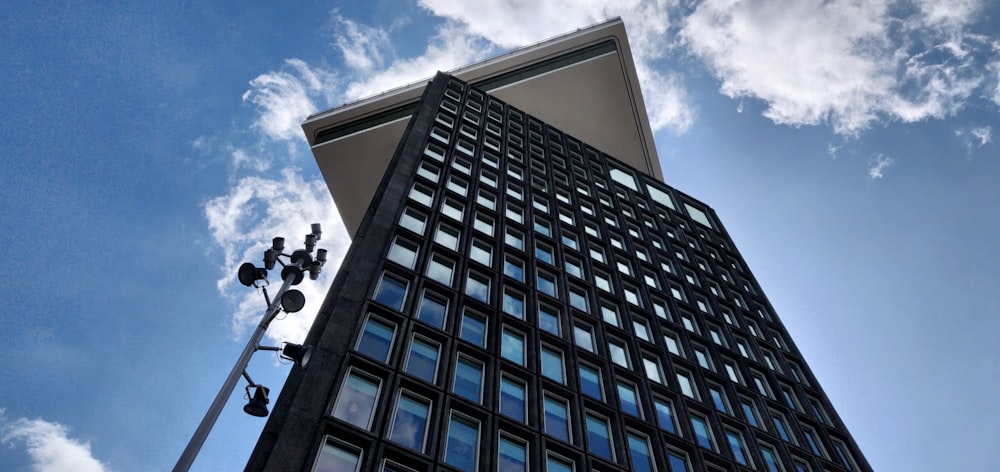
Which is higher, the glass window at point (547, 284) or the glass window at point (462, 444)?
the glass window at point (547, 284)

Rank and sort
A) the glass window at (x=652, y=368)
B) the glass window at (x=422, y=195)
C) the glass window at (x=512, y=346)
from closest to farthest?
the glass window at (x=512, y=346)
the glass window at (x=652, y=368)
the glass window at (x=422, y=195)

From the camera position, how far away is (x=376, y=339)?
19.2 m

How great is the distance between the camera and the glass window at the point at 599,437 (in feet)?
65.9

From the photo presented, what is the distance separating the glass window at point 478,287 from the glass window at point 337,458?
31.1 ft

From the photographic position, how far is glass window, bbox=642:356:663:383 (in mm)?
26203

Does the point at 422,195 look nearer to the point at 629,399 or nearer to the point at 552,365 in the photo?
the point at 552,365

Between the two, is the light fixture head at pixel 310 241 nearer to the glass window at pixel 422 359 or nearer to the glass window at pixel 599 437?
the glass window at pixel 422 359

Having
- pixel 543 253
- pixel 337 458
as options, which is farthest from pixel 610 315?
pixel 337 458

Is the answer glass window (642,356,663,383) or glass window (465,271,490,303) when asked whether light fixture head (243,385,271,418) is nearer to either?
glass window (465,271,490,303)

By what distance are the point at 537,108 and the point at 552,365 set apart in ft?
175

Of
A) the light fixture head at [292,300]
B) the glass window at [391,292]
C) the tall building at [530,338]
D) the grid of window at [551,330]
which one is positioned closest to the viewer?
the light fixture head at [292,300]

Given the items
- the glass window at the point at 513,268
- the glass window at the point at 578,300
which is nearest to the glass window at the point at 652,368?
the glass window at the point at 578,300

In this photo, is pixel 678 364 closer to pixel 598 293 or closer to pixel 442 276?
pixel 598 293

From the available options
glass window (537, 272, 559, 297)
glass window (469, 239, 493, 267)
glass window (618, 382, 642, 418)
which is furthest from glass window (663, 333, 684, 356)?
glass window (469, 239, 493, 267)
